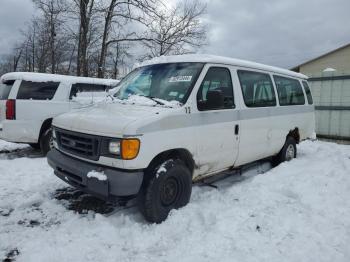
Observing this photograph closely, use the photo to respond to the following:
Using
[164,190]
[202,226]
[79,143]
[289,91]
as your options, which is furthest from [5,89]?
[289,91]

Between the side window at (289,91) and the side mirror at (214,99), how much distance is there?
2.58 metres

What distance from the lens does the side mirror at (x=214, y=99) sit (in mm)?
4129

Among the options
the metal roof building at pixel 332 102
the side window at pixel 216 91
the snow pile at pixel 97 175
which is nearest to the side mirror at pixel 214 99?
the side window at pixel 216 91

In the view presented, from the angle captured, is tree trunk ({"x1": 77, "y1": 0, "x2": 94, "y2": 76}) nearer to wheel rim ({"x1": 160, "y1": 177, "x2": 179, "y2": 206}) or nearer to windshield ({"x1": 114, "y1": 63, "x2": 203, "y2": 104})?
windshield ({"x1": 114, "y1": 63, "x2": 203, "y2": 104})

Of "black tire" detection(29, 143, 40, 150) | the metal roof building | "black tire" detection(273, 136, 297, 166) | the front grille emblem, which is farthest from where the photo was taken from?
the metal roof building

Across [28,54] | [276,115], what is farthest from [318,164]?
[28,54]

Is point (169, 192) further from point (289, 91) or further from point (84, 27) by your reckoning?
point (84, 27)

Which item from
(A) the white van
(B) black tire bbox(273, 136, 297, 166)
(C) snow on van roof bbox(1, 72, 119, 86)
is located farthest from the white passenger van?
(C) snow on van roof bbox(1, 72, 119, 86)

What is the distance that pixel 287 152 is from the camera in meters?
6.89

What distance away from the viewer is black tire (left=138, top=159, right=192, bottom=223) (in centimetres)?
365

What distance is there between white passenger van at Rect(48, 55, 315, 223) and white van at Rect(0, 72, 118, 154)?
2.79 meters

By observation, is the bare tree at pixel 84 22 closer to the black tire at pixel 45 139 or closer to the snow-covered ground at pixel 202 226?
the black tire at pixel 45 139

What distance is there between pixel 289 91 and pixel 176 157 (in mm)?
3901

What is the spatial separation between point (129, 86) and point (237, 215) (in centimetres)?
252
